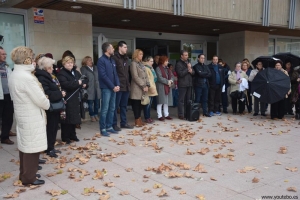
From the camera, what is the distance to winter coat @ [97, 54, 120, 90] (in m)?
6.79

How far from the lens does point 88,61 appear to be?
28.5 feet

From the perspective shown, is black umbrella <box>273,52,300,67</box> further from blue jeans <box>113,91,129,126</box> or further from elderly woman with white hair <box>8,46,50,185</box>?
elderly woman with white hair <box>8,46,50,185</box>

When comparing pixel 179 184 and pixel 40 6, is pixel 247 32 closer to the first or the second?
pixel 40 6

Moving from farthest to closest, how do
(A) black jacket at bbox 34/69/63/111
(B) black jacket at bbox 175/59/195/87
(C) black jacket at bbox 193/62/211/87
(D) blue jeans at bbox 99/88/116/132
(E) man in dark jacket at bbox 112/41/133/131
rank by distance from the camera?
(C) black jacket at bbox 193/62/211/87 → (B) black jacket at bbox 175/59/195/87 → (E) man in dark jacket at bbox 112/41/133/131 → (D) blue jeans at bbox 99/88/116/132 → (A) black jacket at bbox 34/69/63/111

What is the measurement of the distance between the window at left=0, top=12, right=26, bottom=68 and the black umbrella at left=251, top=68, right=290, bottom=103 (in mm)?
6778

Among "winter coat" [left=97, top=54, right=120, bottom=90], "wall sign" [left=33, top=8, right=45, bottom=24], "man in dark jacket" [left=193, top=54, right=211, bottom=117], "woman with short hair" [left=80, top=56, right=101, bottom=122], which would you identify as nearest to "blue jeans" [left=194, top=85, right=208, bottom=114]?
"man in dark jacket" [left=193, top=54, right=211, bottom=117]

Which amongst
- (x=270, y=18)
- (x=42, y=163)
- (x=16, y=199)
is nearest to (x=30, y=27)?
(x=42, y=163)

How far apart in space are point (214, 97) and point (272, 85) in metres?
2.01

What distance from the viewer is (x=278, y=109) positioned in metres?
9.09

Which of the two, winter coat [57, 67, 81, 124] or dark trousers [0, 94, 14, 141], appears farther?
dark trousers [0, 94, 14, 141]

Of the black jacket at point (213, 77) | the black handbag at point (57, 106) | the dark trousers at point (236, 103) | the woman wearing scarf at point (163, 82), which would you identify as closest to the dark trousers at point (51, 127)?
the black handbag at point (57, 106)

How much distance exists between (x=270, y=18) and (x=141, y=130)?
6954 mm

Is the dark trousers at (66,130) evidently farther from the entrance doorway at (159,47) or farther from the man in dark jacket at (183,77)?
the entrance doorway at (159,47)

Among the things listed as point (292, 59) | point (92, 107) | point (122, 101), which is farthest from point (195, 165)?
point (292, 59)
